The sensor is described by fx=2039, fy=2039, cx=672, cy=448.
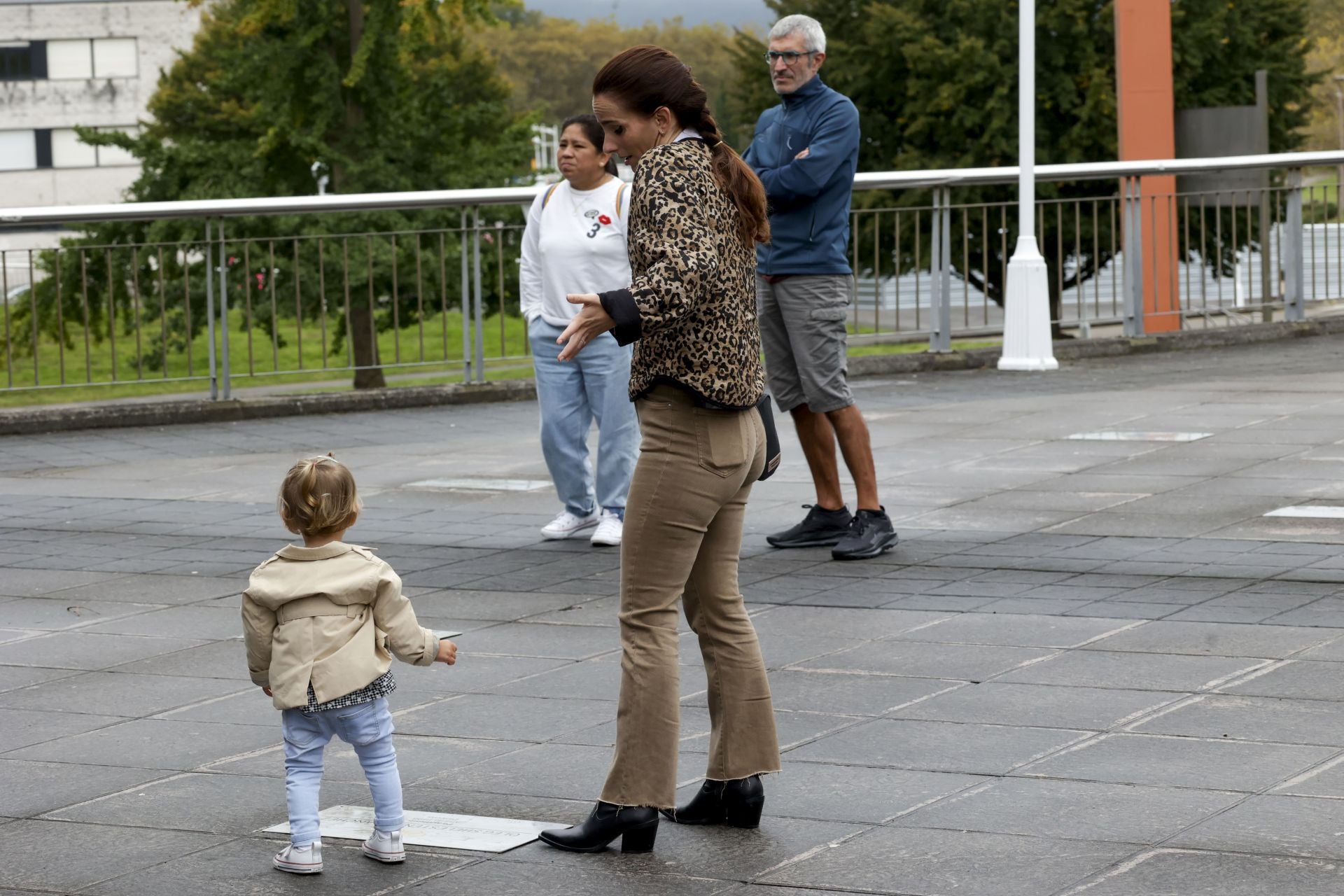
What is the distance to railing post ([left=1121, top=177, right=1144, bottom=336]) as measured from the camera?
1526cm

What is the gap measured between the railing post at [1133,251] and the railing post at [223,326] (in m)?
6.35

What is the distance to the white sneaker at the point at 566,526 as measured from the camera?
834cm

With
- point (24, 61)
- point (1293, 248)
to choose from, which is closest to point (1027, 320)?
point (1293, 248)

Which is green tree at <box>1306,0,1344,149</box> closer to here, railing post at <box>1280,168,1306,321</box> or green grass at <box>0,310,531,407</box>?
railing post at <box>1280,168,1306,321</box>

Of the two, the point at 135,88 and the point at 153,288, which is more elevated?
the point at 135,88

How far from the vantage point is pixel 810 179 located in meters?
7.45

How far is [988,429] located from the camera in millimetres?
11320

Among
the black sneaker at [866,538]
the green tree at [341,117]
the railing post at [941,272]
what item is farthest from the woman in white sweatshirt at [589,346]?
the green tree at [341,117]

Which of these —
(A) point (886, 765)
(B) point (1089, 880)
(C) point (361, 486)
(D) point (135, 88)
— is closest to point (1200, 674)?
(A) point (886, 765)

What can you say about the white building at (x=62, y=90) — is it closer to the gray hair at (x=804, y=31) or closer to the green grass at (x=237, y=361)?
the green grass at (x=237, y=361)

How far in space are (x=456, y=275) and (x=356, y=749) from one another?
10.3 m

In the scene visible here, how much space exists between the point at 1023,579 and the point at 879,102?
25623 millimetres

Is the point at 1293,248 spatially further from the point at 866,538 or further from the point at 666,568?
the point at 666,568

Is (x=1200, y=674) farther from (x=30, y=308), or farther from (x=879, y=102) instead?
(x=879, y=102)
